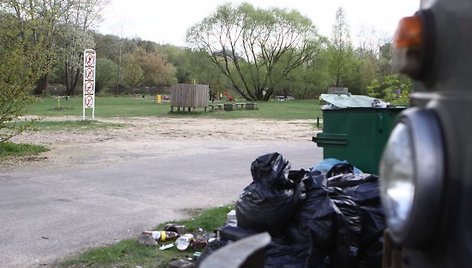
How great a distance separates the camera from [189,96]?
3425 cm

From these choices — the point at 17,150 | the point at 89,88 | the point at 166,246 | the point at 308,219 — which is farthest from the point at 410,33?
the point at 89,88

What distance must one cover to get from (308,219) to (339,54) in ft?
223

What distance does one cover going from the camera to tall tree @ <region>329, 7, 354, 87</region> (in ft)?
231

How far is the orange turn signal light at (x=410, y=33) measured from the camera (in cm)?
133

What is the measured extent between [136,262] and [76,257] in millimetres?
620

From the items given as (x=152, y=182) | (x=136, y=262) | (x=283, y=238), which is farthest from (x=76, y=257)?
(x=152, y=182)

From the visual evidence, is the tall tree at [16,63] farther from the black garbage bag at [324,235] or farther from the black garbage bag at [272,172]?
the black garbage bag at [324,235]

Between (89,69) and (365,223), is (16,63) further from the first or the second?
(89,69)

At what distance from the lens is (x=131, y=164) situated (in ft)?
38.7

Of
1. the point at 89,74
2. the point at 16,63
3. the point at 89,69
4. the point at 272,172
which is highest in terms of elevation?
the point at 89,69

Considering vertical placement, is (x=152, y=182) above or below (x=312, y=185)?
below

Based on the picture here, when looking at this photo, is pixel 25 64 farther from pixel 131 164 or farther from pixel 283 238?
pixel 283 238

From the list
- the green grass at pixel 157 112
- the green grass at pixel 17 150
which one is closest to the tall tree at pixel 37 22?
the green grass at pixel 17 150

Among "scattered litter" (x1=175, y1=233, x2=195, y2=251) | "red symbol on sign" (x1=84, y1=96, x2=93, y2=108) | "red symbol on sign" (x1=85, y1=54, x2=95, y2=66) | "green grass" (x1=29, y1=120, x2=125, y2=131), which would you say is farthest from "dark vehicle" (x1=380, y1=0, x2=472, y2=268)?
"red symbol on sign" (x1=84, y1=96, x2=93, y2=108)
